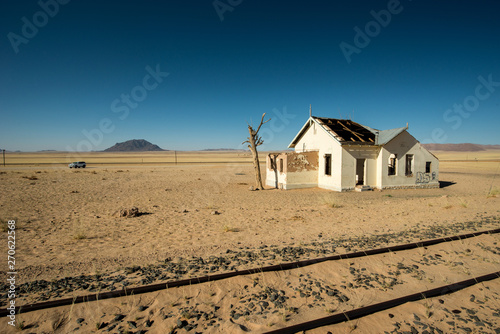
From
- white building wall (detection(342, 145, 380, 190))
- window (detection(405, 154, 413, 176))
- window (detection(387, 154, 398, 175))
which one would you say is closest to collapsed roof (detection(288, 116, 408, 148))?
white building wall (detection(342, 145, 380, 190))

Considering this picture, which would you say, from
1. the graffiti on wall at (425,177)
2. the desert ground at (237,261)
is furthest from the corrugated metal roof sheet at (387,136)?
the desert ground at (237,261)

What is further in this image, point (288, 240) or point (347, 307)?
point (288, 240)

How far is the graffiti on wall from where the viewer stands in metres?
19.4

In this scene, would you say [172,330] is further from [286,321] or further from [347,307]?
[347,307]

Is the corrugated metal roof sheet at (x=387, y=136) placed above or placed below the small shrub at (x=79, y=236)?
above

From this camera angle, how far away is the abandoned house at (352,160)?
17641 millimetres

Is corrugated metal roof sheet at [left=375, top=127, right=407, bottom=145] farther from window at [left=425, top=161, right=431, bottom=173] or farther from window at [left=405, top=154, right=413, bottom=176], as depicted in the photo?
window at [left=425, top=161, right=431, bottom=173]

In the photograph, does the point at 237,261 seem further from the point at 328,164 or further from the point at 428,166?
the point at 428,166

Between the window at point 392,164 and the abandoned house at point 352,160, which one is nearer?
the abandoned house at point 352,160

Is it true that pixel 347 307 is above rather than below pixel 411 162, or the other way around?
below

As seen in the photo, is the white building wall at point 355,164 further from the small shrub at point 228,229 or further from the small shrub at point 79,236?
the small shrub at point 79,236

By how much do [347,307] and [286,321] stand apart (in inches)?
45.2

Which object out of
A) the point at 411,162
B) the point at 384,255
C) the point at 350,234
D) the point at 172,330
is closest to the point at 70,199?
the point at 172,330

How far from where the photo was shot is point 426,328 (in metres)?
3.75
